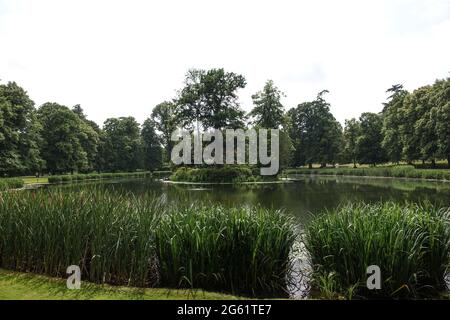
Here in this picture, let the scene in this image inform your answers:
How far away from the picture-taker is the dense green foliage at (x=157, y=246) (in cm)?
539

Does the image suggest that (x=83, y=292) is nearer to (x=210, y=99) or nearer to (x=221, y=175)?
(x=221, y=175)

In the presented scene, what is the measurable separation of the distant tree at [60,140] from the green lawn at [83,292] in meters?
47.4

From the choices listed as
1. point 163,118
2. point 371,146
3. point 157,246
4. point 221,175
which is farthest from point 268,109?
point 157,246

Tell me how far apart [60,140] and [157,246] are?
163 ft

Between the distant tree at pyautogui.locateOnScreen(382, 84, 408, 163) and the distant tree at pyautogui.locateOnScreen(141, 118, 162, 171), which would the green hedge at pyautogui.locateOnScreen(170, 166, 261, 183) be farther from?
the distant tree at pyautogui.locateOnScreen(141, 118, 162, 171)

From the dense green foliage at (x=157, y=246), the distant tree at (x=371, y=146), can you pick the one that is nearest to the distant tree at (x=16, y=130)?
the dense green foliage at (x=157, y=246)

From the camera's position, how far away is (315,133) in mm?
69812

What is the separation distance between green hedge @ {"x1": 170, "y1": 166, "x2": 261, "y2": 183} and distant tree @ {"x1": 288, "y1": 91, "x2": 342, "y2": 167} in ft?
91.1

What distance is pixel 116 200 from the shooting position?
21.2ft

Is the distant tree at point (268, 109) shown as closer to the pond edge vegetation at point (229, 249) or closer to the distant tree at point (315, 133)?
the distant tree at point (315, 133)

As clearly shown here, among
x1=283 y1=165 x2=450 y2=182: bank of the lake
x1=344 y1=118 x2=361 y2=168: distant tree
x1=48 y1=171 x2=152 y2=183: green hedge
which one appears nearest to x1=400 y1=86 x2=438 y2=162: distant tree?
x1=283 y1=165 x2=450 y2=182: bank of the lake

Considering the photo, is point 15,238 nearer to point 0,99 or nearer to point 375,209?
point 375,209
